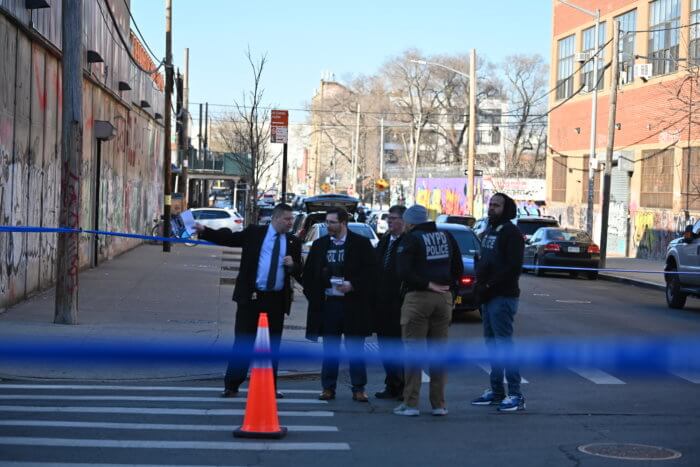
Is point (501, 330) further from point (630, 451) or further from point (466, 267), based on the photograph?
point (466, 267)

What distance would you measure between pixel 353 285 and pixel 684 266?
1208 centimetres

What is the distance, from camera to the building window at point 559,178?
53.2 meters

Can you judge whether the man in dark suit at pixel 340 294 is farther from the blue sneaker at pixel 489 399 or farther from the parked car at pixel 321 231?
the parked car at pixel 321 231

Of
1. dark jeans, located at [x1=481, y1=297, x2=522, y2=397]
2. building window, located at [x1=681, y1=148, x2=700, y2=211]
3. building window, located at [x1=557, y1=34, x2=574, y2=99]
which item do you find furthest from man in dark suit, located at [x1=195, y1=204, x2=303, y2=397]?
building window, located at [x1=557, y1=34, x2=574, y2=99]

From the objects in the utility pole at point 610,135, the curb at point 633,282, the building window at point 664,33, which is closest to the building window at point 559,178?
the building window at point 664,33

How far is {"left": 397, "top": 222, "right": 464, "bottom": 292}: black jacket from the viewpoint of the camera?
938cm

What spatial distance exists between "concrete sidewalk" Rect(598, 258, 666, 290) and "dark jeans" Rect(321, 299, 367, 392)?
14.1 metres

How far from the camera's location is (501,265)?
9.91m

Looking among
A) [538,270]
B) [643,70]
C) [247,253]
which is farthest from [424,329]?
[643,70]

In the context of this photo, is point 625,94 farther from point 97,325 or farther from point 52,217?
point 97,325

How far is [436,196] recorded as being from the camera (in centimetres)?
7900

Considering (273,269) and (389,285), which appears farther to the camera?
(389,285)

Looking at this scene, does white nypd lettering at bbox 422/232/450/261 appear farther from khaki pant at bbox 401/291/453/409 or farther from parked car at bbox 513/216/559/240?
parked car at bbox 513/216/559/240

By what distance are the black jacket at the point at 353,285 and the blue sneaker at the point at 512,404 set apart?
1486mm
